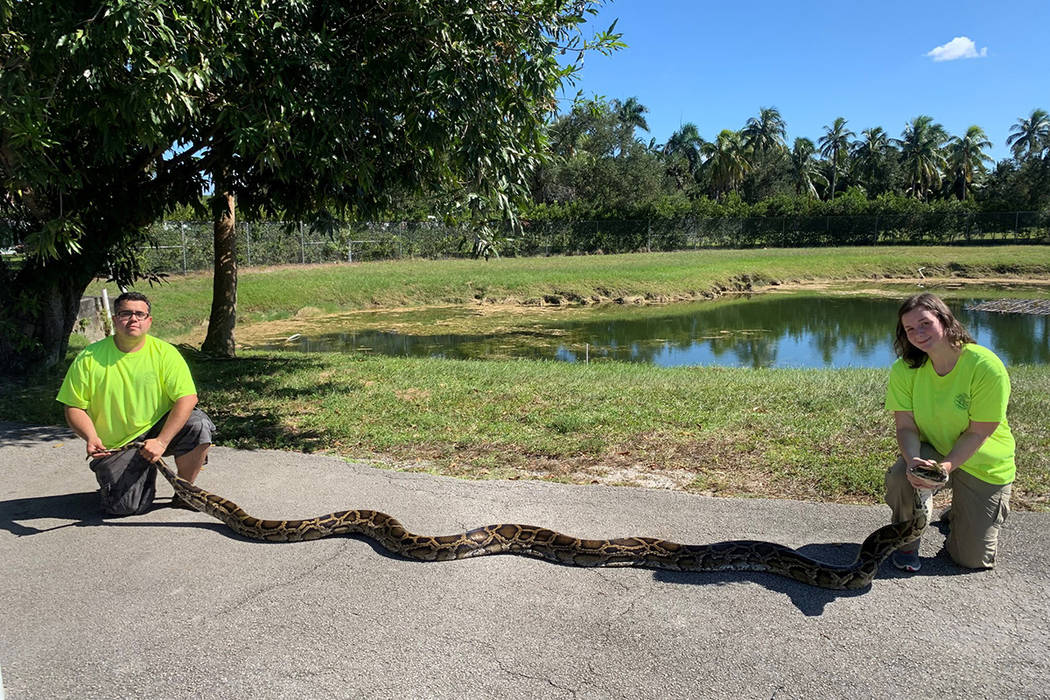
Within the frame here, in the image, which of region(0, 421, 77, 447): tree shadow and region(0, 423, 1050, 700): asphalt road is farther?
region(0, 421, 77, 447): tree shadow

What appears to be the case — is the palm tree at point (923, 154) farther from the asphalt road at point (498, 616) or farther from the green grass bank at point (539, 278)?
the asphalt road at point (498, 616)

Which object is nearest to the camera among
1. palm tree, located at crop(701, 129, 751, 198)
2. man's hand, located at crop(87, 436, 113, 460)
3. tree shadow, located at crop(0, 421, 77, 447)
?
man's hand, located at crop(87, 436, 113, 460)

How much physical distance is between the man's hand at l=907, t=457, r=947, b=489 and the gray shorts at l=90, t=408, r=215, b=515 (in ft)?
16.5

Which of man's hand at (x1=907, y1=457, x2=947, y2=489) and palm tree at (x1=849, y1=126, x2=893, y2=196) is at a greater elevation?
palm tree at (x1=849, y1=126, x2=893, y2=196)

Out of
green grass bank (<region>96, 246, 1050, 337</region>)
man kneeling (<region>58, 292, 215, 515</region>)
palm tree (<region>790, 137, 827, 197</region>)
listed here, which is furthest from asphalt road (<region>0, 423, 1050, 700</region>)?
palm tree (<region>790, 137, 827, 197</region>)

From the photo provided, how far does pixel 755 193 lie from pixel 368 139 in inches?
2926

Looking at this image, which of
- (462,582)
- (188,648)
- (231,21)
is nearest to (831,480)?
(462,582)

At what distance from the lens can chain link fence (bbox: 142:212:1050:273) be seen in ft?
130

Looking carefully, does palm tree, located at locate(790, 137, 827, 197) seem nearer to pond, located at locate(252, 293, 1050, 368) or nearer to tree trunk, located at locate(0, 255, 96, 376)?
pond, located at locate(252, 293, 1050, 368)

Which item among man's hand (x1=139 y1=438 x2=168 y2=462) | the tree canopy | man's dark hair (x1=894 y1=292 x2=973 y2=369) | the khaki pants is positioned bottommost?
the khaki pants

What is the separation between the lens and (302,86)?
7.83 meters

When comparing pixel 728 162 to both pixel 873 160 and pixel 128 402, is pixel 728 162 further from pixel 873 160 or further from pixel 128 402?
pixel 128 402

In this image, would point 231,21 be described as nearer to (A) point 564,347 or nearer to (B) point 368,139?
(B) point 368,139

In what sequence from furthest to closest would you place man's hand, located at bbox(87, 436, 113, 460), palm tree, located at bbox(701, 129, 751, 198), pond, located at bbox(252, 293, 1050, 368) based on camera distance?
palm tree, located at bbox(701, 129, 751, 198), pond, located at bbox(252, 293, 1050, 368), man's hand, located at bbox(87, 436, 113, 460)
